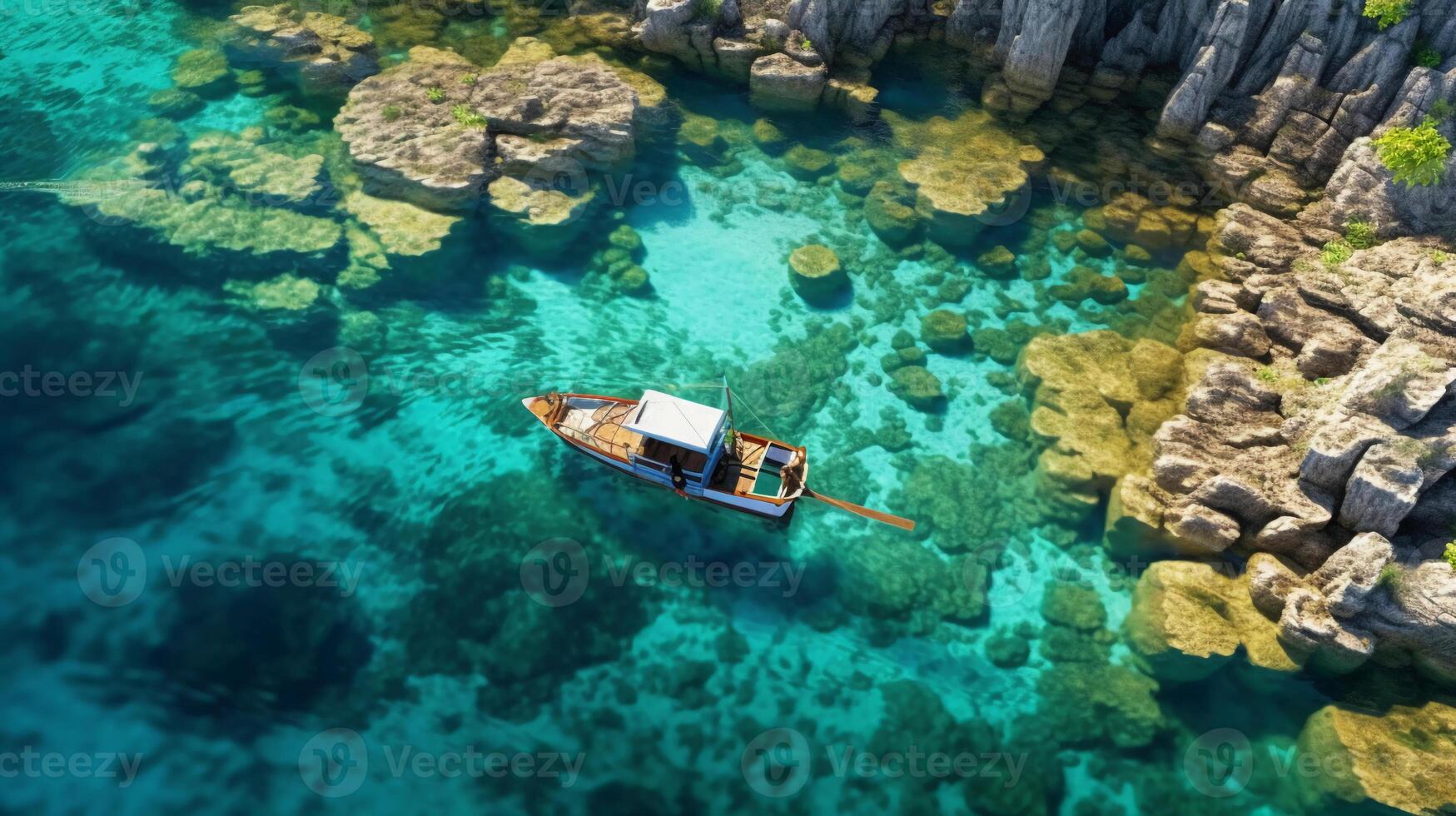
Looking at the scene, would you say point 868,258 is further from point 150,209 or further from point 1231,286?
point 150,209

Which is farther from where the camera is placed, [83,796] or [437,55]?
[437,55]

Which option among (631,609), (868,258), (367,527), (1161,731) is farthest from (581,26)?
(1161,731)

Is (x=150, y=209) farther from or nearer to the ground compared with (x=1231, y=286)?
nearer to the ground

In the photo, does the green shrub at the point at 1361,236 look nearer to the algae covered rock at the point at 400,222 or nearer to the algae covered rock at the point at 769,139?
the algae covered rock at the point at 769,139

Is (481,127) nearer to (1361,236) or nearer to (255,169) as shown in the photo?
(255,169)

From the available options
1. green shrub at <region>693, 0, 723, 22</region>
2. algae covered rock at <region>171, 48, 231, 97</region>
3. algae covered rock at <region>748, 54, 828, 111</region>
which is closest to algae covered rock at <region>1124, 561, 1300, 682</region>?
algae covered rock at <region>748, 54, 828, 111</region>

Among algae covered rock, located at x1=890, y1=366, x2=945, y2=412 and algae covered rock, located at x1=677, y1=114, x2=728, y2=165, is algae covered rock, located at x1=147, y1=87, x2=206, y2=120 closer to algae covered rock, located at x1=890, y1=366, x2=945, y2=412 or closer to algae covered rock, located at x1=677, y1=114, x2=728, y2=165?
algae covered rock, located at x1=677, y1=114, x2=728, y2=165

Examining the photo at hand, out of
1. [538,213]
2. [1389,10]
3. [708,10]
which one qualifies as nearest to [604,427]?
[538,213]

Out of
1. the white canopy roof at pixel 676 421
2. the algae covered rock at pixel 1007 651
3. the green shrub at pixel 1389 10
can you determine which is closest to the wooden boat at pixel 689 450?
the white canopy roof at pixel 676 421
